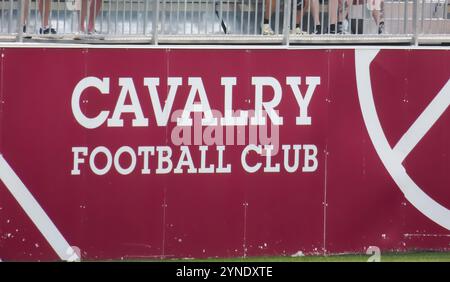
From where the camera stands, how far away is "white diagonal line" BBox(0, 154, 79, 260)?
18312 mm

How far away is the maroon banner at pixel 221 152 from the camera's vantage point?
1838cm

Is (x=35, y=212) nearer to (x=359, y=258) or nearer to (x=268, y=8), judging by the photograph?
(x=268, y=8)

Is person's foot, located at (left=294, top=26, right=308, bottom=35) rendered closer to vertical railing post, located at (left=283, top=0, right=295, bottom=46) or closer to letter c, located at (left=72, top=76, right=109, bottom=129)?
vertical railing post, located at (left=283, top=0, right=295, bottom=46)

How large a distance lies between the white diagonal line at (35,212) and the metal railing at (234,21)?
1.63 metres

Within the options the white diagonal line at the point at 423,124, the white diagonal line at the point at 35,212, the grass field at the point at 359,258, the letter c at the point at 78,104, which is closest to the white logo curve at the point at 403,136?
the white diagonal line at the point at 423,124

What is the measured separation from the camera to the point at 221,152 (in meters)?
18.6

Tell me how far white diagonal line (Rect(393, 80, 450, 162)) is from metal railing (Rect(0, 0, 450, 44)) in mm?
703

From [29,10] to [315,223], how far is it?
402 cm

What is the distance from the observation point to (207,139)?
18547mm

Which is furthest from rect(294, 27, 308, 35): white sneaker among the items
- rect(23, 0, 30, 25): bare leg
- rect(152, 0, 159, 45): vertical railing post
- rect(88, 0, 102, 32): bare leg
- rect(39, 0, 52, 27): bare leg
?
rect(23, 0, 30, 25): bare leg

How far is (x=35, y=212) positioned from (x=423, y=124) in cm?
445

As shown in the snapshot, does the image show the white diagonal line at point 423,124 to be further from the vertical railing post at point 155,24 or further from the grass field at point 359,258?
the vertical railing post at point 155,24

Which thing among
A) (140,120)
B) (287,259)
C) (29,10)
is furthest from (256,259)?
(29,10)
